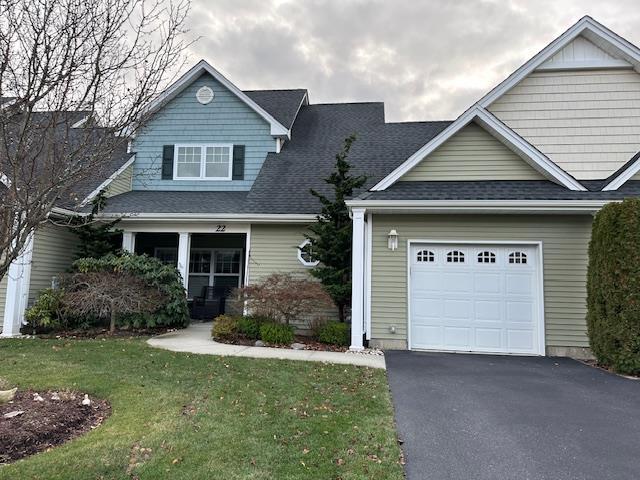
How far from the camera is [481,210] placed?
815cm

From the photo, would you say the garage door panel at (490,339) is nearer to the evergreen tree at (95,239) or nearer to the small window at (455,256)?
the small window at (455,256)

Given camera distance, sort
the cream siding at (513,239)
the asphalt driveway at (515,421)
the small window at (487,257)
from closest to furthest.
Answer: the asphalt driveway at (515,421), the cream siding at (513,239), the small window at (487,257)

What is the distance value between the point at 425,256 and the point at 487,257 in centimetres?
127

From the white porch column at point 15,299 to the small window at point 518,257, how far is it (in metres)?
10.6

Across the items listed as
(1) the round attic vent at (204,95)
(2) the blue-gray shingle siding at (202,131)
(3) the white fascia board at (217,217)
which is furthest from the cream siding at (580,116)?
(1) the round attic vent at (204,95)

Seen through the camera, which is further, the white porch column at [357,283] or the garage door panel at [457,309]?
the garage door panel at [457,309]

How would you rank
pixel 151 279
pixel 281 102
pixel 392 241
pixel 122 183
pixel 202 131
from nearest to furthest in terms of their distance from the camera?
1. pixel 392 241
2. pixel 151 279
3. pixel 122 183
4. pixel 202 131
5. pixel 281 102

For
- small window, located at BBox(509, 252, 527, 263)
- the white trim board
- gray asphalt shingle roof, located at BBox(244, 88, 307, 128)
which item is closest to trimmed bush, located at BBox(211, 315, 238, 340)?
the white trim board

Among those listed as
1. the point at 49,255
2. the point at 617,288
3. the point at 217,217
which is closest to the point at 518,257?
the point at 617,288

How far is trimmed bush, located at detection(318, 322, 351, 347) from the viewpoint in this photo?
28.0 ft

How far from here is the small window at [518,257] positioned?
27.7 feet

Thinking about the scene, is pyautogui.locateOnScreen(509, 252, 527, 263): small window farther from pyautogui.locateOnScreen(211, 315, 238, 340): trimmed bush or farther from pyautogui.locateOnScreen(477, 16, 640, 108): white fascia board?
pyautogui.locateOnScreen(211, 315, 238, 340): trimmed bush

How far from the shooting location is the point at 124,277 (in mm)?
9367

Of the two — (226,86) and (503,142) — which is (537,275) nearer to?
(503,142)
